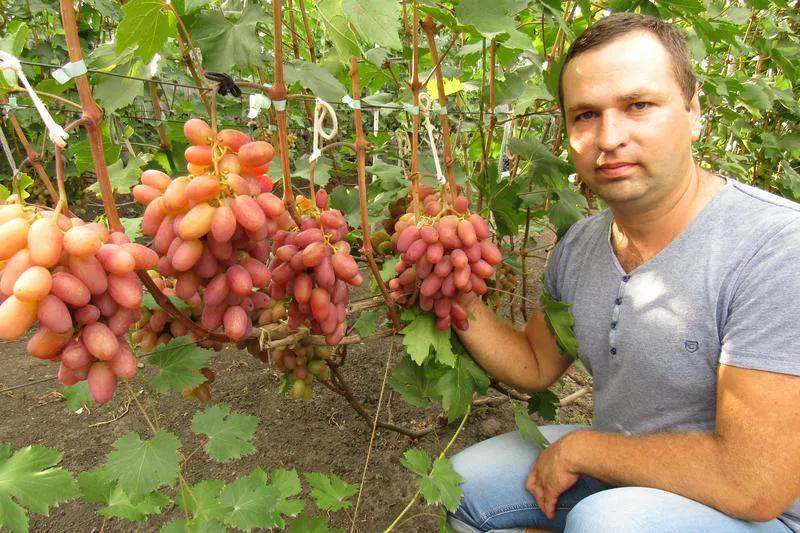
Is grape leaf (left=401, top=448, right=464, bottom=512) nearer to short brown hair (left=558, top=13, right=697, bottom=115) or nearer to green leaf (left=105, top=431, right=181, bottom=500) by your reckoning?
green leaf (left=105, top=431, right=181, bottom=500)

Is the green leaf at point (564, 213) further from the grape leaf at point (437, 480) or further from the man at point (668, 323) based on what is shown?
the grape leaf at point (437, 480)

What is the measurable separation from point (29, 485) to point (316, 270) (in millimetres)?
727

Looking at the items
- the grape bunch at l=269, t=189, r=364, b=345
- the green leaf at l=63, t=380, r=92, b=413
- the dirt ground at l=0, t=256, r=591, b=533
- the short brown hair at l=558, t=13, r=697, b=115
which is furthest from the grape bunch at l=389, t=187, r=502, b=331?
the dirt ground at l=0, t=256, r=591, b=533

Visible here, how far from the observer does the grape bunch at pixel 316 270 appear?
1.12 meters

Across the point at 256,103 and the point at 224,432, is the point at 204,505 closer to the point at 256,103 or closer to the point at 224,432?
the point at 224,432

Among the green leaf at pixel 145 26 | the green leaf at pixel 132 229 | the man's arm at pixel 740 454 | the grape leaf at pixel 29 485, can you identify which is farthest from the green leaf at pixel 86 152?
the man's arm at pixel 740 454

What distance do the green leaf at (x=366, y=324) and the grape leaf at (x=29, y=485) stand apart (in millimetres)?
784

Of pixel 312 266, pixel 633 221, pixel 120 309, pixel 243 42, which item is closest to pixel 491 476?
pixel 633 221

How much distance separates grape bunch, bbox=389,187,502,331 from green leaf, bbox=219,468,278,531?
621 millimetres

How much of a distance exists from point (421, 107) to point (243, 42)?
458mm

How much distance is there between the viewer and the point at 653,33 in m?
1.34

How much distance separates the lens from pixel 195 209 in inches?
34.4

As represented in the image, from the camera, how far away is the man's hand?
1.54 m

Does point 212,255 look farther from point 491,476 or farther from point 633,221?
point 491,476
